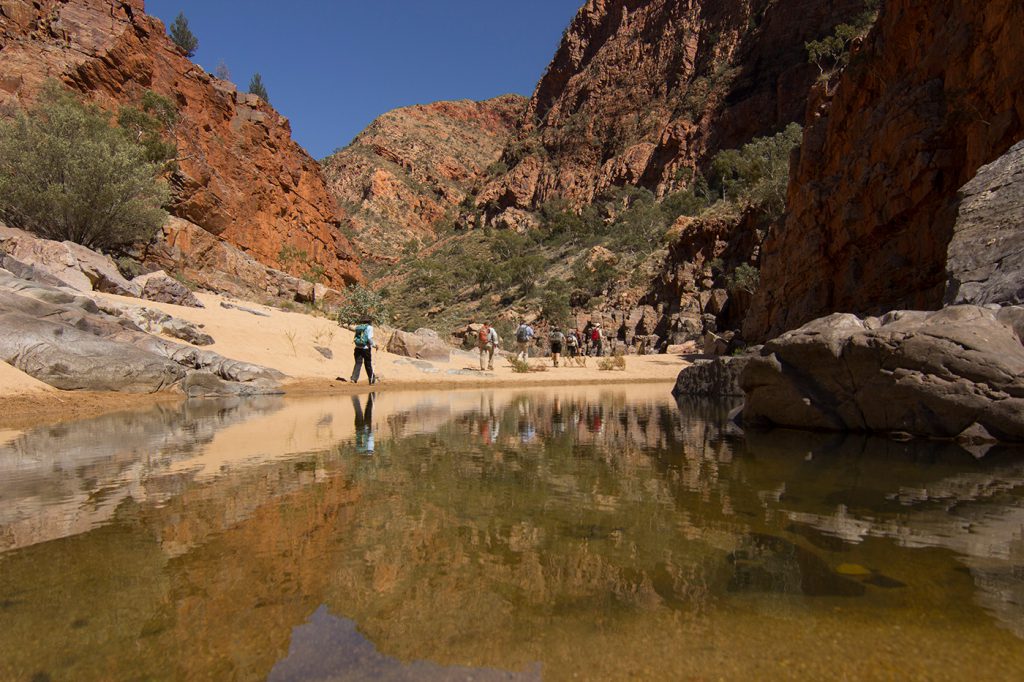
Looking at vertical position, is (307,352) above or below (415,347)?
below

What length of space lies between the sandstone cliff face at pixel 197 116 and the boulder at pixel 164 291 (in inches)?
508

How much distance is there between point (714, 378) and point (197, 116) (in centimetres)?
3307

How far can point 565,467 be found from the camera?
4.32 metres

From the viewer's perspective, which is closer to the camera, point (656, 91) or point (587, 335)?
point (587, 335)

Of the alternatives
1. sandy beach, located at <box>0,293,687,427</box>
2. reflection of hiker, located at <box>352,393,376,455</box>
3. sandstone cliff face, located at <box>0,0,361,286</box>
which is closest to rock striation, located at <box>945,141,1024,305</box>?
reflection of hiker, located at <box>352,393,376,455</box>

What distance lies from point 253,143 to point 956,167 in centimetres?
3587

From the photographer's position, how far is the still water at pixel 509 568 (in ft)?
5.43

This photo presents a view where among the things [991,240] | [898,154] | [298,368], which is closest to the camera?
[991,240]

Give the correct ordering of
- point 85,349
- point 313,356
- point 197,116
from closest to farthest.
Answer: point 85,349, point 313,356, point 197,116

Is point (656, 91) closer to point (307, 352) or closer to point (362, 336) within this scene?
point (307, 352)

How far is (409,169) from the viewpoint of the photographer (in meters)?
94.8

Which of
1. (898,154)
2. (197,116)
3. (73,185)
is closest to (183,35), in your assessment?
(197,116)

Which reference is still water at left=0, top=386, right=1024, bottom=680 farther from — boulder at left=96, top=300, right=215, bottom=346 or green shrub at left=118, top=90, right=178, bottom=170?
green shrub at left=118, top=90, right=178, bottom=170

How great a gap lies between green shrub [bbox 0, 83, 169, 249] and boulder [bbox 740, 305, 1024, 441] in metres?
19.3
